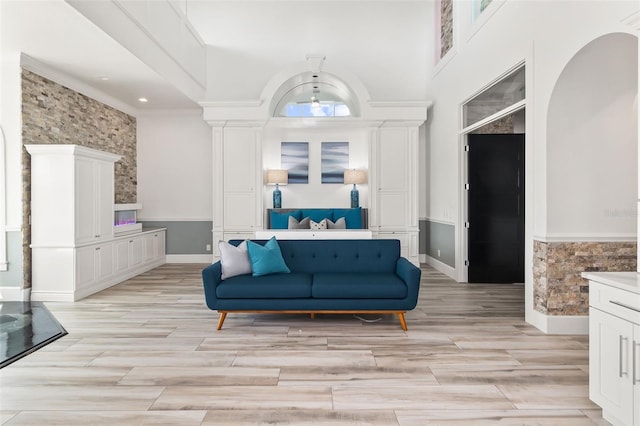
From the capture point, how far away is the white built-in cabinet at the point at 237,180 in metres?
7.42

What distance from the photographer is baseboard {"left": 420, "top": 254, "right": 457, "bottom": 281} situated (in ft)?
21.4

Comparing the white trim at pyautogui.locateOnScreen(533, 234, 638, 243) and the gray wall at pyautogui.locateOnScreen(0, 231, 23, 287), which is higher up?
the white trim at pyautogui.locateOnScreen(533, 234, 638, 243)

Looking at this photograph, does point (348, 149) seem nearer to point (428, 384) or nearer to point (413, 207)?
point (413, 207)

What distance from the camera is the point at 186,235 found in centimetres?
818

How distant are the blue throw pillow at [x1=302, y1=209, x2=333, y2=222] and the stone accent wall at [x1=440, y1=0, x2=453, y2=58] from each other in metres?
3.65

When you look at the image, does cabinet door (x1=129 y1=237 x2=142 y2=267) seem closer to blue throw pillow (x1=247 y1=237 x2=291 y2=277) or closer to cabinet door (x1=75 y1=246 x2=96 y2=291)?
cabinet door (x1=75 y1=246 x2=96 y2=291)


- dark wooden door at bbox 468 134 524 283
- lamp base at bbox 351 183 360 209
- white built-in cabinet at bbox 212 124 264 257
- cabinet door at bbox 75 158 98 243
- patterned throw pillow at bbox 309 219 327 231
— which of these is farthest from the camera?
lamp base at bbox 351 183 360 209

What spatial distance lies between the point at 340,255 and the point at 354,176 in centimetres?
353

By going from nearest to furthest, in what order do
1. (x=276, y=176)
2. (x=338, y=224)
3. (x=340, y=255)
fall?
(x=340, y=255), (x=338, y=224), (x=276, y=176)

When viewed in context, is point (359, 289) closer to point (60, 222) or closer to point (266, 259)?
point (266, 259)

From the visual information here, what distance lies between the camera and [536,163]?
13.2 ft

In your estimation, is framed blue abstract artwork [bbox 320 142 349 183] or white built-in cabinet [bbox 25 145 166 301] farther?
framed blue abstract artwork [bbox 320 142 349 183]

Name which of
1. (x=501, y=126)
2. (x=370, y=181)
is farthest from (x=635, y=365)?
(x=370, y=181)

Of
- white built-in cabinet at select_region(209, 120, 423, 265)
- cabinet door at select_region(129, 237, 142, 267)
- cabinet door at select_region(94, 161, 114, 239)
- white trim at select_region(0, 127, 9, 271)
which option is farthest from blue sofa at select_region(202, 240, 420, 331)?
white built-in cabinet at select_region(209, 120, 423, 265)
